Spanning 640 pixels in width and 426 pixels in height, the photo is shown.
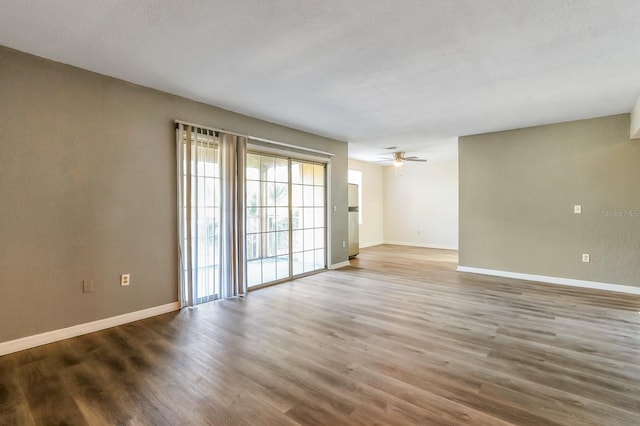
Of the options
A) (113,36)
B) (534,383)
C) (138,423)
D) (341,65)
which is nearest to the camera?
(138,423)

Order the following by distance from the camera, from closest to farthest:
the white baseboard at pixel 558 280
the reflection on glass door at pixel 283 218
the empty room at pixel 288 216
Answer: the empty room at pixel 288 216 → the white baseboard at pixel 558 280 → the reflection on glass door at pixel 283 218

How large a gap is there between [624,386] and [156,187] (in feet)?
14.9

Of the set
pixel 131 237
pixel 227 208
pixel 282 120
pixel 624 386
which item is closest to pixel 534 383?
pixel 624 386

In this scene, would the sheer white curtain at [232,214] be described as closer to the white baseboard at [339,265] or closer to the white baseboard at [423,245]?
the white baseboard at [339,265]

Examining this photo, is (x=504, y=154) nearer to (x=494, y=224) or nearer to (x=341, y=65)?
(x=494, y=224)

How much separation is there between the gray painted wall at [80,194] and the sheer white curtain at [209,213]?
0.14 meters

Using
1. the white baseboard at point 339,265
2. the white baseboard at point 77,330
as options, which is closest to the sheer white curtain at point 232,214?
the white baseboard at point 77,330

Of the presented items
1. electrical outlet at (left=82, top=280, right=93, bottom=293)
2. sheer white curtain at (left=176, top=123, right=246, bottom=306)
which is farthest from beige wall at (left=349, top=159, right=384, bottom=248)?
electrical outlet at (left=82, top=280, right=93, bottom=293)

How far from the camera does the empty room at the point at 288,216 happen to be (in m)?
1.98

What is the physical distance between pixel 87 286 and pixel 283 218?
2788 mm

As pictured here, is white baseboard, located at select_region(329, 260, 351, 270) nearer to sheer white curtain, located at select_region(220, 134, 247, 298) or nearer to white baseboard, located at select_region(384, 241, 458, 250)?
sheer white curtain, located at select_region(220, 134, 247, 298)

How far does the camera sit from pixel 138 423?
1.69 metres

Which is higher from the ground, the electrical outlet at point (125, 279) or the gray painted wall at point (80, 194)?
the gray painted wall at point (80, 194)

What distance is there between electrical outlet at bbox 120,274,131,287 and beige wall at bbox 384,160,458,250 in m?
8.03
